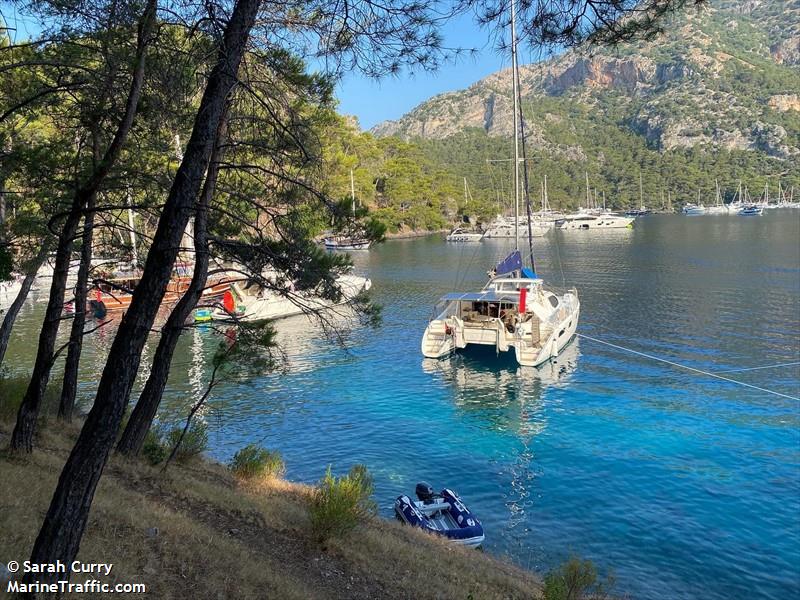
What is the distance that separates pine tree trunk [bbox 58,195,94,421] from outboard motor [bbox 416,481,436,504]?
20.8 feet

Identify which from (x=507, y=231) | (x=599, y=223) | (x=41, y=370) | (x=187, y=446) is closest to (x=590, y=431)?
(x=187, y=446)

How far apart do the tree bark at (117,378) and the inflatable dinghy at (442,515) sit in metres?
6.61

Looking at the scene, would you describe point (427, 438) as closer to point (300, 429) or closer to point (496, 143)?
point (300, 429)

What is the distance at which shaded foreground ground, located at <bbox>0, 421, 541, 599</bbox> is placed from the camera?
5570 millimetres

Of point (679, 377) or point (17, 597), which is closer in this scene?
point (17, 597)

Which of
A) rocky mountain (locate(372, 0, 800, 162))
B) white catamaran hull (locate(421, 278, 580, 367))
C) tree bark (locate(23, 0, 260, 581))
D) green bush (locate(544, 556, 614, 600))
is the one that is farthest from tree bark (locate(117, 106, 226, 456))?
rocky mountain (locate(372, 0, 800, 162))

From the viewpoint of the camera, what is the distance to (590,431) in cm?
1523

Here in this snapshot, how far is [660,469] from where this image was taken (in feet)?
42.6

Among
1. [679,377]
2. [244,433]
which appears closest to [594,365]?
[679,377]

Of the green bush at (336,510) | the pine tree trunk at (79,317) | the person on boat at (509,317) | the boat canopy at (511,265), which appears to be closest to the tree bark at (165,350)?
the pine tree trunk at (79,317)

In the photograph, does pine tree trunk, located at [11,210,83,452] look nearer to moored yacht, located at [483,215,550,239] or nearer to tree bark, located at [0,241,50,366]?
tree bark, located at [0,241,50,366]

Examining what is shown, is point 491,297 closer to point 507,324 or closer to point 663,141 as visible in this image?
point 507,324

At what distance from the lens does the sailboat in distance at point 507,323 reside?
21578 mm

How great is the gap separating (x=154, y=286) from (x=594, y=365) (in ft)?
62.4
